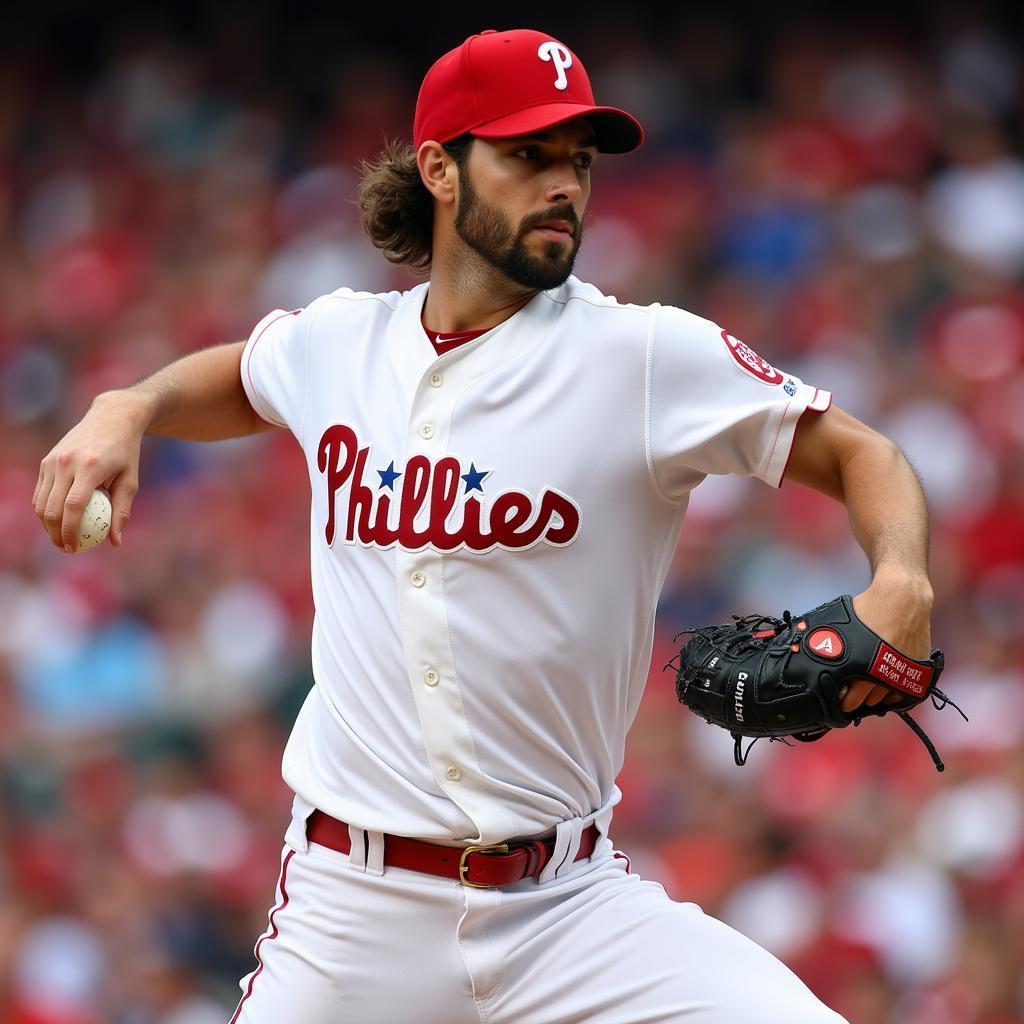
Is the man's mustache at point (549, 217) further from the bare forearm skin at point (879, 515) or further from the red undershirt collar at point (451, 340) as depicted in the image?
the bare forearm skin at point (879, 515)

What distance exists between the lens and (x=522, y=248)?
283 cm

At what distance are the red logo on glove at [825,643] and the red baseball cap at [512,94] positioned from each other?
0.98 meters

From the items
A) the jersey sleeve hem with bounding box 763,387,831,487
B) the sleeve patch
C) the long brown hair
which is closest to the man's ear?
the long brown hair

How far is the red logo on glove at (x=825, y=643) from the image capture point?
2.33 meters

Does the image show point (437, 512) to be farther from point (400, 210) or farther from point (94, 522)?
point (400, 210)

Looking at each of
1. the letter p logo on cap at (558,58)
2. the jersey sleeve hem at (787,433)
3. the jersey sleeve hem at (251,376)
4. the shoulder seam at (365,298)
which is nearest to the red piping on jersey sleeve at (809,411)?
the jersey sleeve hem at (787,433)

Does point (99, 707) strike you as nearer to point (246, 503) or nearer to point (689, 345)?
point (246, 503)

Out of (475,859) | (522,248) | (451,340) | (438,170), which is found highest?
(438,170)

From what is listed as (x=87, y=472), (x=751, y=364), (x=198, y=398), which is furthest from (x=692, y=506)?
(x=87, y=472)

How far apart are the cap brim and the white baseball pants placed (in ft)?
3.92

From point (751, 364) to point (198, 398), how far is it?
41.5 inches

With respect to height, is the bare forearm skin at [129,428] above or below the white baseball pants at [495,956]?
above

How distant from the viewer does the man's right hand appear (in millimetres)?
2641

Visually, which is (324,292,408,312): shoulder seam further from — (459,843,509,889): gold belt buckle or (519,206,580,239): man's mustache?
(459,843,509,889): gold belt buckle
